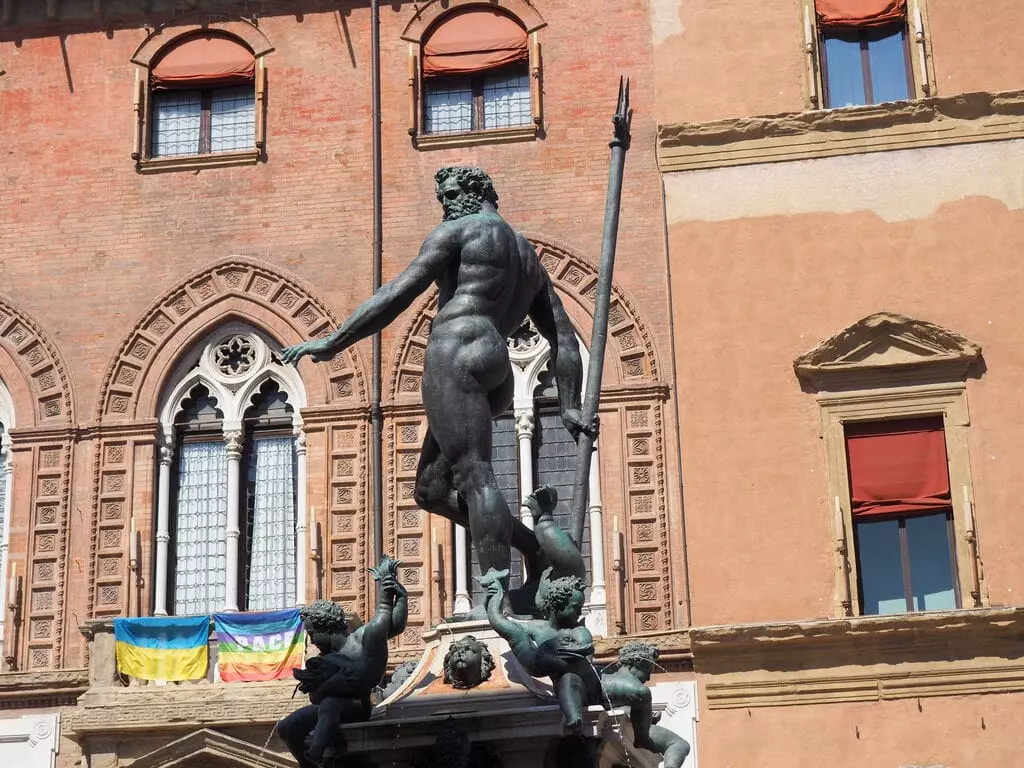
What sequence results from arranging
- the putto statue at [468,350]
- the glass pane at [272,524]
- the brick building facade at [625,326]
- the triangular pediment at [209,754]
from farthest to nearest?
the glass pane at [272,524] < the brick building facade at [625,326] < the triangular pediment at [209,754] < the putto statue at [468,350]

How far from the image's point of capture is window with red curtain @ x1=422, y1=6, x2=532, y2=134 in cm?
2223

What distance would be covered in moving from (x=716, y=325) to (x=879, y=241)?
5.93 ft

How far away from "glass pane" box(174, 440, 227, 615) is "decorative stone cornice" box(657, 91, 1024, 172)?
550cm

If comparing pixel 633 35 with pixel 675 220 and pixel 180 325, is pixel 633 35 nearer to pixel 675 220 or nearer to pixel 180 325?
pixel 675 220

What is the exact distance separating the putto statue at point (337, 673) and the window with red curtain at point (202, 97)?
46.1 feet

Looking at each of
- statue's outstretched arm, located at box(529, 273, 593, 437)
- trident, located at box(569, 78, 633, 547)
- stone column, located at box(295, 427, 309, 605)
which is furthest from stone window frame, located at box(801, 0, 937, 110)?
statue's outstretched arm, located at box(529, 273, 593, 437)

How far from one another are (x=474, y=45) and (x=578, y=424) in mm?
12973

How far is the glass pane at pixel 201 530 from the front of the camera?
20938 mm

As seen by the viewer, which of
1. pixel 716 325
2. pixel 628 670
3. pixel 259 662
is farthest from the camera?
pixel 716 325

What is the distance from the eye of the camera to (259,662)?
1942 cm

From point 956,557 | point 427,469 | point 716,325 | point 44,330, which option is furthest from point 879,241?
point 427,469

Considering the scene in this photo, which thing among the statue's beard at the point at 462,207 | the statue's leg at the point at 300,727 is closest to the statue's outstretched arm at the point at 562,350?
the statue's beard at the point at 462,207

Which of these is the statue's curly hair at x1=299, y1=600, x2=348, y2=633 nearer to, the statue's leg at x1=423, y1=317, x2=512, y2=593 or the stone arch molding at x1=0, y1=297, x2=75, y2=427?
the statue's leg at x1=423, y1=317, x2=512, y2=593

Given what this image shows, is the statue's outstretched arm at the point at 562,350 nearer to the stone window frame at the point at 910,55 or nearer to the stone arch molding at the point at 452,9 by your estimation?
the stone window frame at the point at 910,55
